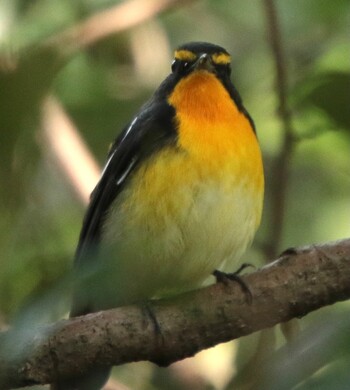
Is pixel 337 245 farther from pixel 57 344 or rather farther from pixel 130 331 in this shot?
pixel 57 344

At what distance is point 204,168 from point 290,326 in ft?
2.42

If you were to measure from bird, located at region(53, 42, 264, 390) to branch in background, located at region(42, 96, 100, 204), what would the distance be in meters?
0.41

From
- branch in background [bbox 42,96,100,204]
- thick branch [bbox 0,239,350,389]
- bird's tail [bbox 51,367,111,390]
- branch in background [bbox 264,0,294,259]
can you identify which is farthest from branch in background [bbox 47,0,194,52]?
thick branch [bbox 0,239,350,389]

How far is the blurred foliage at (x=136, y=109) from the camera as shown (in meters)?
0.99

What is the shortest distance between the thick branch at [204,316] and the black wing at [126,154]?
70 centimetres

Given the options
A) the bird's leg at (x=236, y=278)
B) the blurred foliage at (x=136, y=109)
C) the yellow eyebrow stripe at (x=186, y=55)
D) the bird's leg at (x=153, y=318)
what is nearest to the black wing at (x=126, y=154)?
the blurred foliage at (x=136, y=109)

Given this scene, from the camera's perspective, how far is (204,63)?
3.40m

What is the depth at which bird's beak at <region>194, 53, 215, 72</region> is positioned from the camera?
339cm

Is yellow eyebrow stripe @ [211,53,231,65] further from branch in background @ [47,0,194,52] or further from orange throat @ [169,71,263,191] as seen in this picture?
branch in background @ [47,0,194,52]

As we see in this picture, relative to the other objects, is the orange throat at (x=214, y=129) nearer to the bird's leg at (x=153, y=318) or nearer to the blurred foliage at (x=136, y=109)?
the blurred foliage at (x=136, y=109)

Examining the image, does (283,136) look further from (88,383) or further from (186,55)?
(88,383)

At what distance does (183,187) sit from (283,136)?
1.35 feet

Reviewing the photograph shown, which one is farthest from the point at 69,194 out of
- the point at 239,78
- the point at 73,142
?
the point at 239,78

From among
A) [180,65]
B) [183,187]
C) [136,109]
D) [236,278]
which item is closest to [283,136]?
[183,187]
